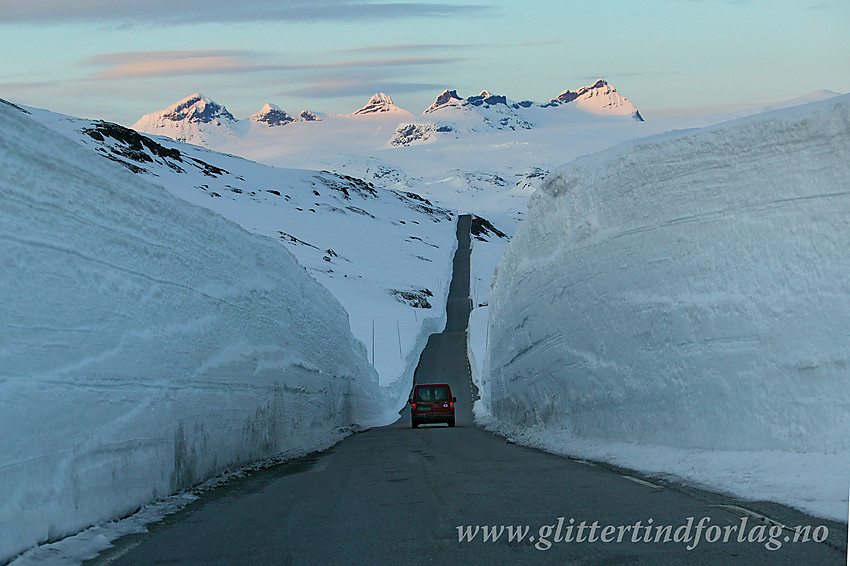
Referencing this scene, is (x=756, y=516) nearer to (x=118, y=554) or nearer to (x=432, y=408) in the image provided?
(x=118, y=554)

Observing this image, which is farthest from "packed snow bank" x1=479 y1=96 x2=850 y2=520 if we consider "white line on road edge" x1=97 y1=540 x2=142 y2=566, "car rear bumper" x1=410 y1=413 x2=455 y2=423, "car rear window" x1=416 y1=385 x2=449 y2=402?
"car rear window" x1=416 y1=385 x2=449 y2=402

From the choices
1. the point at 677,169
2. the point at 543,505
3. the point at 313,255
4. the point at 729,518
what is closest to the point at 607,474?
the point at 543,505

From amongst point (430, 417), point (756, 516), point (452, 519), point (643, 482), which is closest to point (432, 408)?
point (430, 417)

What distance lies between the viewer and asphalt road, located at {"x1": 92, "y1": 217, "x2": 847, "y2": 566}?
7078mm

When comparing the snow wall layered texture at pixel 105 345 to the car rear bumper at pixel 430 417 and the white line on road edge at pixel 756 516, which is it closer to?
Result: the white line on road edge at pixel 756 516

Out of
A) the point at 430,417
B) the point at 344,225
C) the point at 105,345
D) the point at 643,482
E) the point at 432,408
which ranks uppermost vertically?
the point at 344,225

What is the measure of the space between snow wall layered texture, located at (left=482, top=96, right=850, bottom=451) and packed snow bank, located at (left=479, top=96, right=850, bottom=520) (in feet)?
0.07

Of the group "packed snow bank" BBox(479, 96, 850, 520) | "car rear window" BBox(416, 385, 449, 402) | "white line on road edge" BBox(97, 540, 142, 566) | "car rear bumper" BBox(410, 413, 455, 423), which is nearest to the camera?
"white line on road edge" BBox(97, 540, 142, 566)

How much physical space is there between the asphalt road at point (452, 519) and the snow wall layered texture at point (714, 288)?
62.3 inches

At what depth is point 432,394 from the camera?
32.8m

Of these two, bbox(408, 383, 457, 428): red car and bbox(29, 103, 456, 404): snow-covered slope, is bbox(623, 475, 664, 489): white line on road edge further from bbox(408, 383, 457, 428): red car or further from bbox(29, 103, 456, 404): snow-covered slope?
bbox(29, 103, 456, 404): snow-covered slope

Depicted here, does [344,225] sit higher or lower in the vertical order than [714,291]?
higher

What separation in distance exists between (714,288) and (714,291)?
4 cm

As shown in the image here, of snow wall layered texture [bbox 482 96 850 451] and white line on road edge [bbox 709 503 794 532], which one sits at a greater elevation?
snow wall layered texture [bbox 482 96 850 451]
